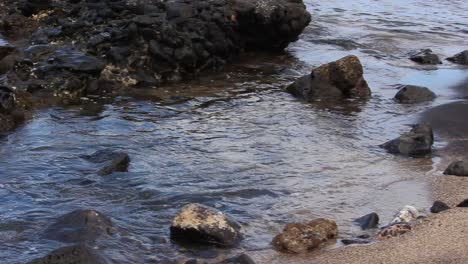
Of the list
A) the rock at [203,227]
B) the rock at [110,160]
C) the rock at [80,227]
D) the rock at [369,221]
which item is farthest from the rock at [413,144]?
the rock at [80,227]

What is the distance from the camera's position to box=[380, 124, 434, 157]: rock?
866 centimetres

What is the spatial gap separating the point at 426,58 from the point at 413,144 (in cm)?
626

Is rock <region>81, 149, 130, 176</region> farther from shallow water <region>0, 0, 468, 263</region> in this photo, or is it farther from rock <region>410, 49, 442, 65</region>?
rock <region>410, 49, 442, 65</region>

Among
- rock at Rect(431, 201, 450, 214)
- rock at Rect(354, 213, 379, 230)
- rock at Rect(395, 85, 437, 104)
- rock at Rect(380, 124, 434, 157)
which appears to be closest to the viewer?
rock at Rect(354, 213, 379, 230)

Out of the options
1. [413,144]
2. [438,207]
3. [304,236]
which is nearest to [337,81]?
[413,144]

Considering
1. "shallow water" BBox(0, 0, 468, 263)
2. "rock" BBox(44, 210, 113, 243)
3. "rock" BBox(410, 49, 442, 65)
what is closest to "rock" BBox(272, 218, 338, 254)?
"shallow water" BBox(0, 0, 468, 263)

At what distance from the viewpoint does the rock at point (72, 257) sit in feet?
16.5

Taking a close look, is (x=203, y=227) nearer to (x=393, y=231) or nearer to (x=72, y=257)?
(x=72, y=257)

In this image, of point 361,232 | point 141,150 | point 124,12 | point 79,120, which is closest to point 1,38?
point 124,12

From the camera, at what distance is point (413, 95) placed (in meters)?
11.5

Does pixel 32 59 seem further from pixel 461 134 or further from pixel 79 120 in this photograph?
pixel 461 134

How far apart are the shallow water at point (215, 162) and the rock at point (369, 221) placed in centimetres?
11

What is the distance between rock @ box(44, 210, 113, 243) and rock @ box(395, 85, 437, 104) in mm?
6476

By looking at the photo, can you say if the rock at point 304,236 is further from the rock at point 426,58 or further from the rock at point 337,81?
the rock at point 426,58
